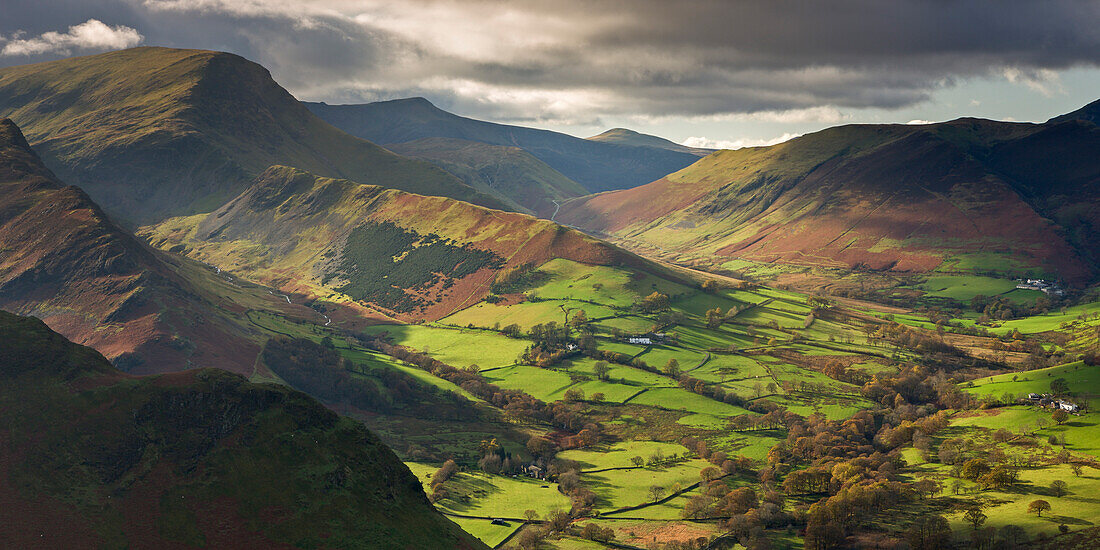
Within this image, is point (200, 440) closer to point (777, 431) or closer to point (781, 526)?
point (781, 526)

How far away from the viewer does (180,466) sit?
85688 mm

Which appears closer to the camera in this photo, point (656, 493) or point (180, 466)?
point (180, 466)

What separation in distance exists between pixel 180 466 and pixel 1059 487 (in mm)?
143346

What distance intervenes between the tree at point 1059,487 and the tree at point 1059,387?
56.2 meters

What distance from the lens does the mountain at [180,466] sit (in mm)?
78125

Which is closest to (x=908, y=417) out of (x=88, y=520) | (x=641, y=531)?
(x=641, y=531)

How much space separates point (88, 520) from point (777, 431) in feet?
489

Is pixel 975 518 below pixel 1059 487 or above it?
below

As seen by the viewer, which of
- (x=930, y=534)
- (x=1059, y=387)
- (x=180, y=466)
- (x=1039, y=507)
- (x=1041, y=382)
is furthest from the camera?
(x=1041, y=382)

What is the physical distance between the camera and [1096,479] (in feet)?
423

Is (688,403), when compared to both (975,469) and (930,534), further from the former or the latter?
(930,534)

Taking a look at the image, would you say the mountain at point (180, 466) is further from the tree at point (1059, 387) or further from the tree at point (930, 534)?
the tree at point (1059, 387)

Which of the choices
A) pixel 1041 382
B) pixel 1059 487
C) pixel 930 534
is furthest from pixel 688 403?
pixel 1041 382

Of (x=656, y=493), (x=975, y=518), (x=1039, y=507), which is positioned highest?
(x=1039, y=507)
